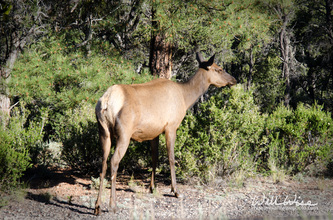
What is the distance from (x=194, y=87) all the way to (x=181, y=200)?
7.13 ft

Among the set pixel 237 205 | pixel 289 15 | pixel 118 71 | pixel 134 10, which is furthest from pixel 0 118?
pixel 289 15

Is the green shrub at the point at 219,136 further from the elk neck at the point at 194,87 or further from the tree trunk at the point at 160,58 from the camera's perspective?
the tree trunk at the point at 160,58

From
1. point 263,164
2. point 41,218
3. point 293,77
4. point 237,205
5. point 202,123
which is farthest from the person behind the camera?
point 293,77

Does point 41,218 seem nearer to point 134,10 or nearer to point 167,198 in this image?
point 167,198

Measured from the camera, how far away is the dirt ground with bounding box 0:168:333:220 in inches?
203

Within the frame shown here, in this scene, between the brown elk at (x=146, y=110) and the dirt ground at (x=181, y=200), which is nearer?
the dirt ground at (x=181, y=200)

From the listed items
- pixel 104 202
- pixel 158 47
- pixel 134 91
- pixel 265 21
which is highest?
pixel 265 21

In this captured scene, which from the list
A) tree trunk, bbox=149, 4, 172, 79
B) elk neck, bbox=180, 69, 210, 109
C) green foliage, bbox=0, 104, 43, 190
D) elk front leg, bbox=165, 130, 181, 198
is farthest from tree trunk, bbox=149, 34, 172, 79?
green foliage, bbox=0, 104, 43, 190

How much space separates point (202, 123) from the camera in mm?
7023

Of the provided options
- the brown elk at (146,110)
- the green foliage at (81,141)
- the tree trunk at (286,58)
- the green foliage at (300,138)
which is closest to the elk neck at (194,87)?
the brown elk at (146,110)

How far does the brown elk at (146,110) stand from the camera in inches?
210

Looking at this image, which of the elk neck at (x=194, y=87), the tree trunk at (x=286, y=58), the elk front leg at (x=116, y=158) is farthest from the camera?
the tree trunk at (x=286, y=58)

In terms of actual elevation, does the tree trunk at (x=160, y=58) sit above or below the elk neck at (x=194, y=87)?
above

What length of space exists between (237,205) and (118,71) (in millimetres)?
4195
